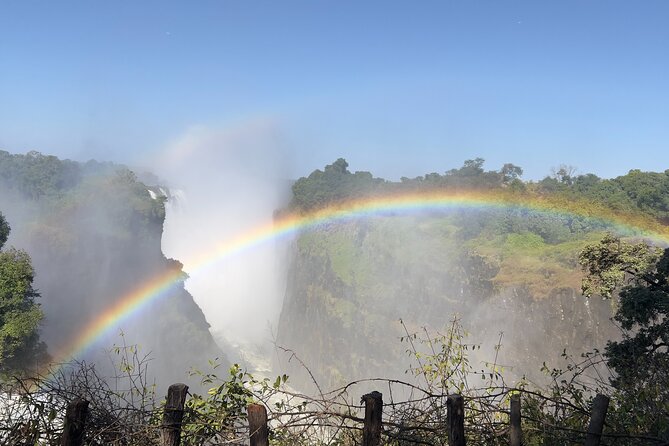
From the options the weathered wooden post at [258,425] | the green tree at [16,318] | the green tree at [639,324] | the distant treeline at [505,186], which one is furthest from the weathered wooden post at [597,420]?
the distant treeline at [505,186]

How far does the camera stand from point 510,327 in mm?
30688

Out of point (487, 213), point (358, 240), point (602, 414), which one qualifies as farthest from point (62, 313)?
point (487, 213)

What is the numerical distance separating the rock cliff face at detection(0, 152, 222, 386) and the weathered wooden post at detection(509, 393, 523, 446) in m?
30.5

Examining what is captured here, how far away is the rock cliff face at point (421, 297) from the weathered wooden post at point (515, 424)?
24.8 m

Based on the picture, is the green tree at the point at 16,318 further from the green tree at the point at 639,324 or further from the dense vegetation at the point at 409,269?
the green tree at the point at 639,324

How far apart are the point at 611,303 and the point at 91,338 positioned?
34.5 meters

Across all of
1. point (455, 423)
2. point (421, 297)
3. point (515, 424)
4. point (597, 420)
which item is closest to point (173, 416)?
point (455, 423)

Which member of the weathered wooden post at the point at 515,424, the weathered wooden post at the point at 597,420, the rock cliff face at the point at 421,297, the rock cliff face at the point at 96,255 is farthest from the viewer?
the rock cliff face at the point at 96,255

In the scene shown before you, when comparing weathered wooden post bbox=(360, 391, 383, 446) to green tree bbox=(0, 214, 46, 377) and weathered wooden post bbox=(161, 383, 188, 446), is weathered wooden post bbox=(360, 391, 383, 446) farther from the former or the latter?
green tree bbox=(0, 214, 46, 377)

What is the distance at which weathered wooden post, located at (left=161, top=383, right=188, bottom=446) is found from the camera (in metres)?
3.24

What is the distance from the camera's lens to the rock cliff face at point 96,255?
31.5 m

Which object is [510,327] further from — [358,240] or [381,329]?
[358,240]

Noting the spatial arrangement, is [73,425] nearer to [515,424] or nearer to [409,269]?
[515,424]

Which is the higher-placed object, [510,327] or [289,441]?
[510,327]
